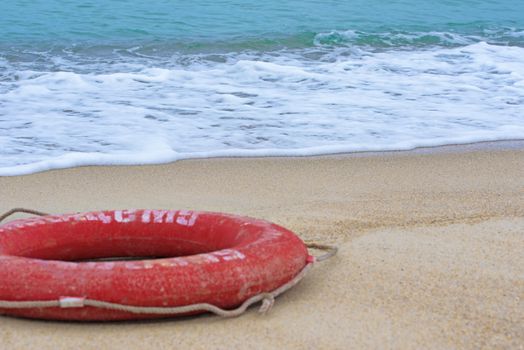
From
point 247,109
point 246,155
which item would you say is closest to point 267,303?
point 246,155

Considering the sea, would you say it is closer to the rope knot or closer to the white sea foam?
the white sea foam

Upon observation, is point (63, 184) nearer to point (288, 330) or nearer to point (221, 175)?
point (221, 175)

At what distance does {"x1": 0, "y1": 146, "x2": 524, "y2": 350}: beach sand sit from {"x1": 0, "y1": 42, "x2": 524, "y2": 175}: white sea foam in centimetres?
29

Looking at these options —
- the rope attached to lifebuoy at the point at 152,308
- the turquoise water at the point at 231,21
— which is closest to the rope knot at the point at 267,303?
the rope attached to lifebuoy at the point at 152,308

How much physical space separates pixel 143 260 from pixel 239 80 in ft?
14.8

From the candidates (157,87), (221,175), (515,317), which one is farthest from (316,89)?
(515,317)

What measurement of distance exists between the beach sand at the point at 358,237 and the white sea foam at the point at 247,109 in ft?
0.95

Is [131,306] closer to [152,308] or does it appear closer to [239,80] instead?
[152,308]

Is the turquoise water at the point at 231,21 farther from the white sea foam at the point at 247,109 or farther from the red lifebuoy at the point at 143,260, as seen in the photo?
the red lifebuoy at the point at 143,260

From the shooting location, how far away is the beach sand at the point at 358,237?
2.34 m

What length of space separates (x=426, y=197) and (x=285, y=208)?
0.72 m

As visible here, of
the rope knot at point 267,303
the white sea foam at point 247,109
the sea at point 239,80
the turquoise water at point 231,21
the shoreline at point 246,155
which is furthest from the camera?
the turquoise water at point 231,21

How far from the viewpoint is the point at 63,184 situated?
4102 millimetres

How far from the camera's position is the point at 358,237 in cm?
328
